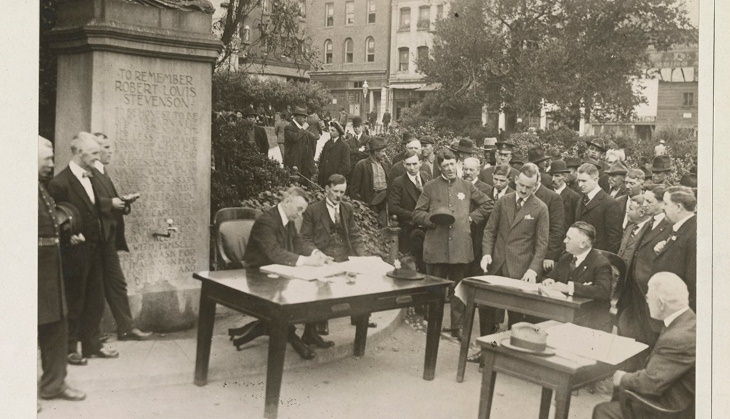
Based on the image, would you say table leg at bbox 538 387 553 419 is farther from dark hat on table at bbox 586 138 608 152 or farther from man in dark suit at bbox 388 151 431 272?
dark hat on table at bbox 586 138 608 152

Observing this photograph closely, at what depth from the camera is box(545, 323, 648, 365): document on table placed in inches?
138

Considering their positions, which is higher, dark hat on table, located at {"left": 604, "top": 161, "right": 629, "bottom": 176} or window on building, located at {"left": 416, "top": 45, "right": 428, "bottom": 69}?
window on building, located at {"left": 416, "top": 45, "right": 428, "bottom": 69}

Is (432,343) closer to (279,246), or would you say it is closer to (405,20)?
(279,246)

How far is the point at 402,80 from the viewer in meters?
14.0

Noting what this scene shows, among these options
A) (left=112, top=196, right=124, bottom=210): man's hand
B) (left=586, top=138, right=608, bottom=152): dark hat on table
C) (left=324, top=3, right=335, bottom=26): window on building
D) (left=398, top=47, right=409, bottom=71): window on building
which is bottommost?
(left=112, top=196, right=124, bottom=210): man's hand

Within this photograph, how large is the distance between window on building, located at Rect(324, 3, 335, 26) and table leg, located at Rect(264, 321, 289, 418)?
428 cm

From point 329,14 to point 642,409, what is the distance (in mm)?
5820

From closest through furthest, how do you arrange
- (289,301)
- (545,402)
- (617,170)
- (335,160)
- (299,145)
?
(545,402), (289,301), (617,170), (335,160), (299,145)

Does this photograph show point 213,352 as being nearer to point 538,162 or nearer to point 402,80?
point 538,162

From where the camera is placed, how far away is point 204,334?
451 centimetres

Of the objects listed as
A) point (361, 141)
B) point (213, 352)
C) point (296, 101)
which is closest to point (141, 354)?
Answer: point (213, 352)

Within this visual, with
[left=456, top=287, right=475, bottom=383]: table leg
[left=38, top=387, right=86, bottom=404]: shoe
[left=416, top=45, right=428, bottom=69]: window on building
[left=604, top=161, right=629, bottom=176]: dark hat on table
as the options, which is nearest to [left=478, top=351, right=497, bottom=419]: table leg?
[left=456, top=287, right=475, bottom=383]: table leg

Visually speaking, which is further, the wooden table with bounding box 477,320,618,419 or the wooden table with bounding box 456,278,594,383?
the wooden table with bounding box 456,278,594,383

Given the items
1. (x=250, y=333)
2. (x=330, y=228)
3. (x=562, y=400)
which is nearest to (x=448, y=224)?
(x=330, y=228)
